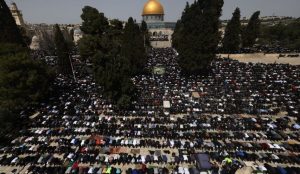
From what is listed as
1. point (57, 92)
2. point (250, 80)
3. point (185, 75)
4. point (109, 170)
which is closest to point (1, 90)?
point (57, 92)

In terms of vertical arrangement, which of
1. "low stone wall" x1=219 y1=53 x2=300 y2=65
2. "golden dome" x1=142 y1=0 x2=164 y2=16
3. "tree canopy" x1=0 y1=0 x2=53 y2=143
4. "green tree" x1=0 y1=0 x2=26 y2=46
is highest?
"golden dome" x1=142 y1=0 x2=164 y2=16

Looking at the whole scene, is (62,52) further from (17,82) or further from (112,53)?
(112,53)

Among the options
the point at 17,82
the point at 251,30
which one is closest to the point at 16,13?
the point at 17,82

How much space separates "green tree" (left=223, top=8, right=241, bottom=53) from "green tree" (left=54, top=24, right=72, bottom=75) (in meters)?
61.0

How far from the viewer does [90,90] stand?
48.1 meters

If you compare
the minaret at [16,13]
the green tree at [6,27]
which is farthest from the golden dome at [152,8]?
the green tree at [6,27]

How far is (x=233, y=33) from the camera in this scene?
77.6 metres

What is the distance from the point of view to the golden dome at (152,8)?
139 m

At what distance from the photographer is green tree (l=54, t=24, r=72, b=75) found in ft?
178

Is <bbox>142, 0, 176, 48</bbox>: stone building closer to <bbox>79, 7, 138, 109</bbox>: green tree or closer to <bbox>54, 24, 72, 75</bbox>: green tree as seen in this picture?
<bbox>54, 24, 72, 75</bbox>: green tree

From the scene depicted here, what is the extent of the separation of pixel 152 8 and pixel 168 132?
12533cm

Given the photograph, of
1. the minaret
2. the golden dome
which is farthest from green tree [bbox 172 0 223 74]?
the minaret

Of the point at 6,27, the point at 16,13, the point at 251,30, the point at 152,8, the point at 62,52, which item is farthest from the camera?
the point at 152,8

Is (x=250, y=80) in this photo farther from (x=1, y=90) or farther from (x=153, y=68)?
(x=1, y=90)
